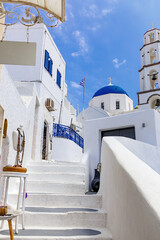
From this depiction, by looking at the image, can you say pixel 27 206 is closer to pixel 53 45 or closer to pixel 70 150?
pixel 70 150

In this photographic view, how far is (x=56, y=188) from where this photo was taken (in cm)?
522

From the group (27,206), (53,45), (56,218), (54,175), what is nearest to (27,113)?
(54,175)

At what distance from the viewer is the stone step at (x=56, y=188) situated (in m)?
5.19

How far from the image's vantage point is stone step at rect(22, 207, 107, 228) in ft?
11.5

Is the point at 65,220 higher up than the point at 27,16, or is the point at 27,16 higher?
the point at 27,16

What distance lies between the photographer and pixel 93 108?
25109mm

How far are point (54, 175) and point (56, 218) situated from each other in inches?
89.5

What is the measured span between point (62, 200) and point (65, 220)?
82 cm

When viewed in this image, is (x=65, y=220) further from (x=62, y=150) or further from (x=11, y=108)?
(x=62, y=150)

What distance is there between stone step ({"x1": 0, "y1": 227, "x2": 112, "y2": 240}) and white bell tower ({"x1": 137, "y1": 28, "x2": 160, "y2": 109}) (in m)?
16.3

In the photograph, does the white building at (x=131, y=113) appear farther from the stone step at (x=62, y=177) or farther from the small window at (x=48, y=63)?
Answer: the small window at (x=48, y=63)

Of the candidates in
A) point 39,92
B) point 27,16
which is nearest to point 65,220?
point 27,16

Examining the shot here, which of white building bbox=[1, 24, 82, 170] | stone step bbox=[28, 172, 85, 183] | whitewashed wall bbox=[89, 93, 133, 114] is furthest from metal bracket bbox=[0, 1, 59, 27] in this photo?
whitewashed wall bbox=[89, 93, 133, 114]

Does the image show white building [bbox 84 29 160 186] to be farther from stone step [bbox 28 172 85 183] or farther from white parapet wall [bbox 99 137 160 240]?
white parapet wall [bbox 99 137 160 240]
